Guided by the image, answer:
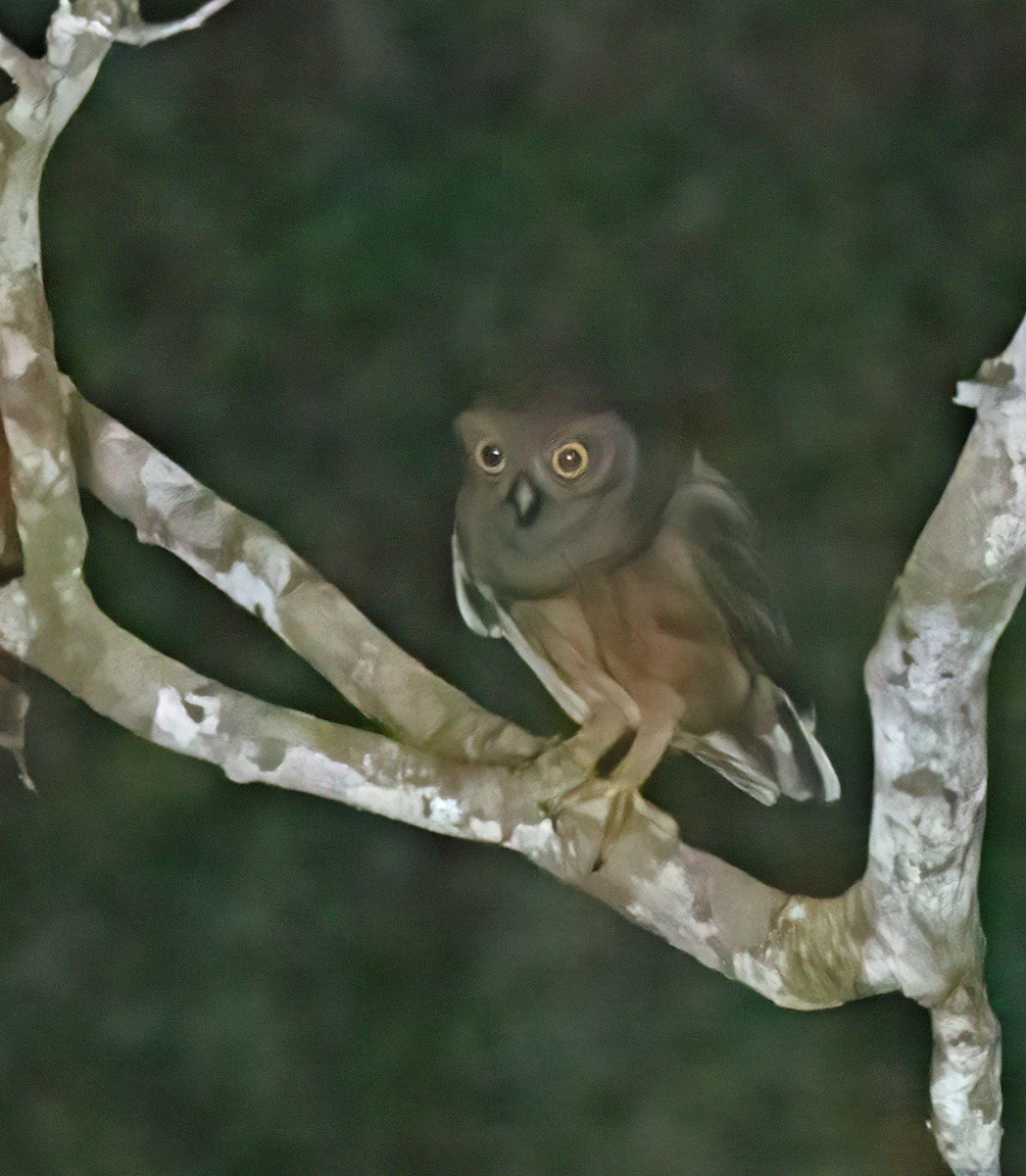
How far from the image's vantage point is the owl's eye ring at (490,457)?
1.10 meters

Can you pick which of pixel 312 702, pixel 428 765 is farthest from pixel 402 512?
pixel 428 765

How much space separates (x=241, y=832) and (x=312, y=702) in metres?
0.17

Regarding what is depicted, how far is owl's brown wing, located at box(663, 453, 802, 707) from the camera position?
114 centimetres

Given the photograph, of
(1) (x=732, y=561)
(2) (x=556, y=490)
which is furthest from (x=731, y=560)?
(2) (x=556, y=490)

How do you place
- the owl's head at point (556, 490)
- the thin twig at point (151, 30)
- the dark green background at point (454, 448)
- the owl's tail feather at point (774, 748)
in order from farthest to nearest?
the dark green background at point (454, 448) < the owl's tail feather at point (774, 748) < the owl's head at point (556, 490) < the thin twig at point (151, 30)

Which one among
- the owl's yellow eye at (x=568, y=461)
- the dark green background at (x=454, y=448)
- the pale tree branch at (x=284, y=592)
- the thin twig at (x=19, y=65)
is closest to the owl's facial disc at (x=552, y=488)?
the owl's yellow eye at (x=568, y=461)

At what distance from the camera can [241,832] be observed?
4.92ft

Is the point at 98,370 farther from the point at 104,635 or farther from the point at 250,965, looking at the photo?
the point at 250,965

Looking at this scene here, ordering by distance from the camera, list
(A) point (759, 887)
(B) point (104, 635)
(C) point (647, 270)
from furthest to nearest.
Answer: (C) point (647, 270) < (B) point (104, 635) < (A) point (759, 887)

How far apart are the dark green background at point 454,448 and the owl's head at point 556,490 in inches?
10.9

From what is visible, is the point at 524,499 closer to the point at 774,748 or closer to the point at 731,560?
the point at 731,560

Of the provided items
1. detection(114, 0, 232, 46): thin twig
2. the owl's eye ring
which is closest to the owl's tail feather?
the owl's eye ring

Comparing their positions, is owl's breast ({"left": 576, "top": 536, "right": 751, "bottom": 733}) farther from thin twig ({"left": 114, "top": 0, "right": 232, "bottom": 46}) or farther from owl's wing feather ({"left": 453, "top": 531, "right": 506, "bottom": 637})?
thin twig ({"left": 114, "top": 0, "right": 232, "bottom": 46})

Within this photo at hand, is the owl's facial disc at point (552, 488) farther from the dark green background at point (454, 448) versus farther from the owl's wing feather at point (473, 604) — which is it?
the dark green background at point (454, 448)
